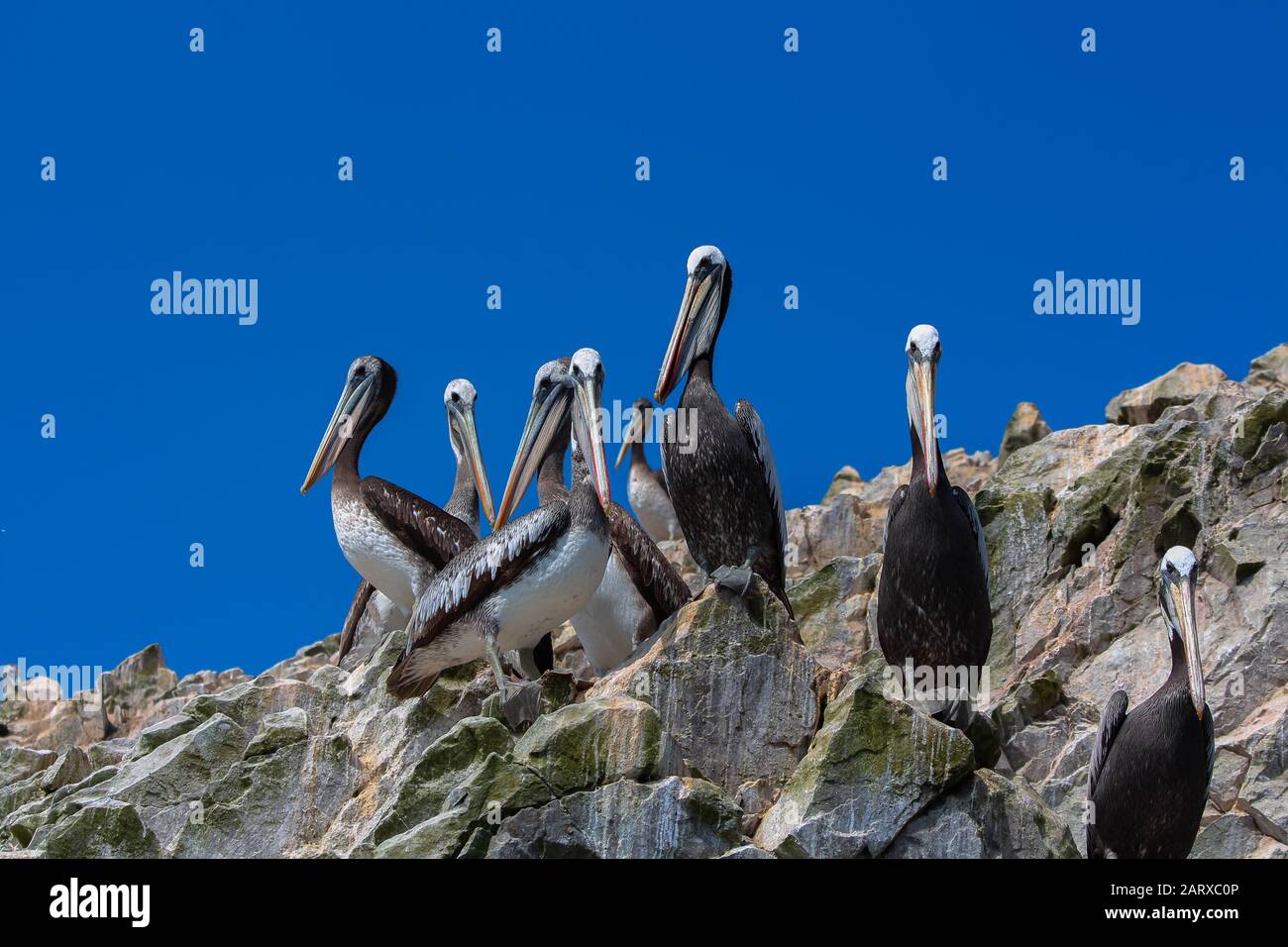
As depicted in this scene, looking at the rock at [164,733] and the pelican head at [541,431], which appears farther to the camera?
the rock at [164,733]

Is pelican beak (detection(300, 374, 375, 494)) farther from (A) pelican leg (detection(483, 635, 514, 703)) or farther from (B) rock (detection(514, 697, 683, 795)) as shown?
(B) rock (detection(514, 697, 683, 795))

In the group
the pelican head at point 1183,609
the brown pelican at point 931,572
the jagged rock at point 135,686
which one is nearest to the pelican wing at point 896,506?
the brown pelican at point 931,572

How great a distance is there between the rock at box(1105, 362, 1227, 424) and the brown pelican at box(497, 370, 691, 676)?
6.99 m

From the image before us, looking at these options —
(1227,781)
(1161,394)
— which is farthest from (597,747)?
(1161,394)

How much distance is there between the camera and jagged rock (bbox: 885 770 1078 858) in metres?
8.55

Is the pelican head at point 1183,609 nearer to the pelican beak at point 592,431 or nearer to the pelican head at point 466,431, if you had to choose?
the pelican beak at point 592,431

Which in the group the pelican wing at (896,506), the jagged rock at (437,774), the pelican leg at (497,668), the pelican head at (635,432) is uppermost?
the pelican head at (635,432)

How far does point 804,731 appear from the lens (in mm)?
9688

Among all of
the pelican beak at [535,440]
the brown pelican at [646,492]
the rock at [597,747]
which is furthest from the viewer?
the brown pelican at [646,492]

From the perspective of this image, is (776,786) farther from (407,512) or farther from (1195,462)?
(1195,462)

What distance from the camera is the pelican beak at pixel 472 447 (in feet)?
45.9

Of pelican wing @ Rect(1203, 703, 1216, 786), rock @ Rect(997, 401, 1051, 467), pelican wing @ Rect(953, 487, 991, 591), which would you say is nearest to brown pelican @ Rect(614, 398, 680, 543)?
rock @ Rect(997, 401, 1051, 467)
